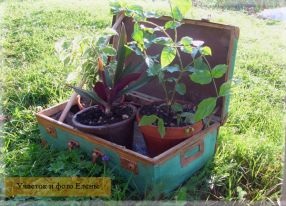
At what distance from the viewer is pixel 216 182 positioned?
149cm

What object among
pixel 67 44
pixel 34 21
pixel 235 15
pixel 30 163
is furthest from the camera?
pixel 34 21

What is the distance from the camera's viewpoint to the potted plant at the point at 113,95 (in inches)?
58.9

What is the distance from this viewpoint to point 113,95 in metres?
1.54

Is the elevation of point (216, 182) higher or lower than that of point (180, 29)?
lower

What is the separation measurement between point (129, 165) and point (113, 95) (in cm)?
32

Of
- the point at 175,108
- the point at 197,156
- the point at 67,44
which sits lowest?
the point at 197,156

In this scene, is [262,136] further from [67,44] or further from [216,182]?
[67,44]

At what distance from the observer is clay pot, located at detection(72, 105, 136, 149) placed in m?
1.45

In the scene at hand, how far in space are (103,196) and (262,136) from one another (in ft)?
2.66

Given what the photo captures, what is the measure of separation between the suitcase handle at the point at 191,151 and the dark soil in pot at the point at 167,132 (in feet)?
0.14

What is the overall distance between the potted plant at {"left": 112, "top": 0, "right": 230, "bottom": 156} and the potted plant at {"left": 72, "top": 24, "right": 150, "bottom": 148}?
64 millimetres

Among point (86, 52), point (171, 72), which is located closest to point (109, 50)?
point (86, 52)

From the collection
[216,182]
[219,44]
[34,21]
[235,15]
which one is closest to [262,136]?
Answer: [216,182]

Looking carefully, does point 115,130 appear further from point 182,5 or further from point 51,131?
point 182,5
